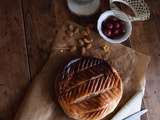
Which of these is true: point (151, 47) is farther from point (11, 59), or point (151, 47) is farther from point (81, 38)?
point (11, 59)

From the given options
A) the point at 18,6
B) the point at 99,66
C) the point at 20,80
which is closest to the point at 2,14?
the point at 18,6

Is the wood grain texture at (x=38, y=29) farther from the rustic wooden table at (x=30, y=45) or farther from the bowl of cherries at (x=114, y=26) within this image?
the bowl of cherries at (x=114, y=26)

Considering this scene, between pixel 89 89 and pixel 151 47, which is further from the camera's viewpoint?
pixel 151 47

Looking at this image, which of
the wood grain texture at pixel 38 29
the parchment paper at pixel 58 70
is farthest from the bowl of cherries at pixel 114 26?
the wood grain texture at pixel 38 29

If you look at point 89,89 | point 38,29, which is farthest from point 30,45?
point 89,89

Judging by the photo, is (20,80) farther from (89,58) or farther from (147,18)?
(147,18)

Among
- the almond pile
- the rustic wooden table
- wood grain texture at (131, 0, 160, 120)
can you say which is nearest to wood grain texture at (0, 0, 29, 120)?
the rustic wooden table

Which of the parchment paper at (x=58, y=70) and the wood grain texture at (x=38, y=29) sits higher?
the wood grain texture at (x=38, y=29)

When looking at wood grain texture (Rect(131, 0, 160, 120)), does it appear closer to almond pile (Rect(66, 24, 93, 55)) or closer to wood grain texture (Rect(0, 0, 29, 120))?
almond pile (Rect(66, 24, 93, 55))
